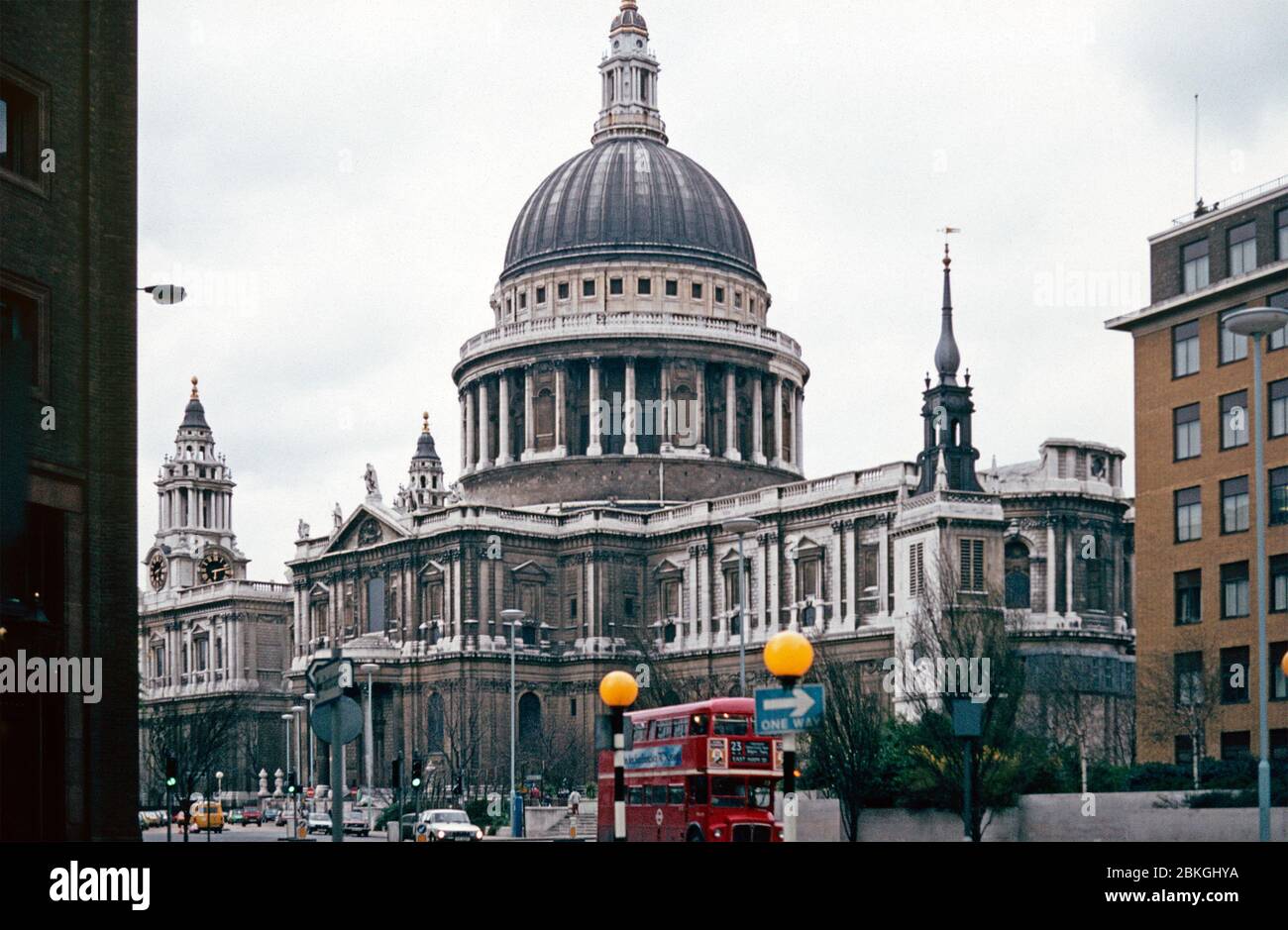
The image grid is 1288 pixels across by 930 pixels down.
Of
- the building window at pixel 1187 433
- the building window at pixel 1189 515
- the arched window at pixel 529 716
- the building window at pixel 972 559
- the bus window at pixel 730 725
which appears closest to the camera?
the bus window at pixel 730 725

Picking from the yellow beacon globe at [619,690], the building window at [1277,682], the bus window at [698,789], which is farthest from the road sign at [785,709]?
the building window at [1277,682]

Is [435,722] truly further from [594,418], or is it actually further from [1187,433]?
[1187,433]

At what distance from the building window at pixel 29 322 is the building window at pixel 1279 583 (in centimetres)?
4511

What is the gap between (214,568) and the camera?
16188 cm

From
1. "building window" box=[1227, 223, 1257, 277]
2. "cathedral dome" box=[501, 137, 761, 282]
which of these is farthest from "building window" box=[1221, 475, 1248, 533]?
"cathedral dome" box=[501, 137, 761, 282]

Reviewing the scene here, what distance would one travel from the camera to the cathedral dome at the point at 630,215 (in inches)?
6093

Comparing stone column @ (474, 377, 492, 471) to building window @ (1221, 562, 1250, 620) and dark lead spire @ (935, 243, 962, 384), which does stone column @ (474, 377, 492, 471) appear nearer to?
dark lead spire @ (935, 243, 962, 384)

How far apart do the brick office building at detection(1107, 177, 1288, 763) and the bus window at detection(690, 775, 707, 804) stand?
26.2 m

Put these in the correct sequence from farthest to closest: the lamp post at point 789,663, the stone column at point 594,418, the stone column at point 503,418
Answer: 1. the stone column at point 503,418
2. the stone column at point 594,418
3. the lamp post at point 789,663

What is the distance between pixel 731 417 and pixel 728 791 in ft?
374

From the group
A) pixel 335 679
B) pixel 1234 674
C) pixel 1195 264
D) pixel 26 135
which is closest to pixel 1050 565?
pixel 1195 264

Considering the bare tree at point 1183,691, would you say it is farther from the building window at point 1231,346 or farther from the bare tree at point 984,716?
the building window at point 1231,346

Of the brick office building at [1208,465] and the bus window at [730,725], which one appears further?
the brick office building at [1208,465]
